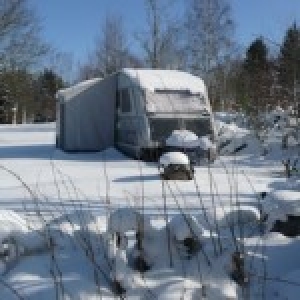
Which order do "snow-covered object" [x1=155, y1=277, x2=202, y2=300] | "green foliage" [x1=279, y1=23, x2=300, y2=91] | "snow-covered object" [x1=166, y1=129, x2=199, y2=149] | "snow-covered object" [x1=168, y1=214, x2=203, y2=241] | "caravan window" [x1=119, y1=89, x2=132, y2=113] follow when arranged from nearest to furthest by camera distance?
"snow-covered object" [x1=155, y1=277, x2=202, y2=300], "snow-covered object" [x1=168, y1=214, x2=203, y2=241], "green foliage" [x1=279, y1=23, x2=300, y2=91], "snow-covered object" [x1=166, y1=129, x2=199, y2=149], "caravan window" [x1=119, y1=89, x2=132, y2=113]

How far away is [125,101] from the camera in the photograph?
1515cm

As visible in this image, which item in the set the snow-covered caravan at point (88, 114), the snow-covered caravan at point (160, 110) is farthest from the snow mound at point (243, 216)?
the snow-covered caravan at point (88, 114)

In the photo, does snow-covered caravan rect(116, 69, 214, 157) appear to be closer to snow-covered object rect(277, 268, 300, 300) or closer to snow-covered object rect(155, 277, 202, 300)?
snow-covered object rect(277, 268, 300, 300)

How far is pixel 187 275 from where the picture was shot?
10.6ft

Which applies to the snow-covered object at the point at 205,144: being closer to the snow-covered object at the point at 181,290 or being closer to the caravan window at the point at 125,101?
the caravan window at the point at 125,101

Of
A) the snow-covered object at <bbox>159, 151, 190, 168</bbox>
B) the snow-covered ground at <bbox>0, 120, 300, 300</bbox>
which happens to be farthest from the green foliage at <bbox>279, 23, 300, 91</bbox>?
the snow-covered ground at <bbox>0, 120, 300, 300</bbox>

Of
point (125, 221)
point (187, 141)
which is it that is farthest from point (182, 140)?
point (125, 221)

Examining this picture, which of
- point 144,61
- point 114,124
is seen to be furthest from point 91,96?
point 144,61

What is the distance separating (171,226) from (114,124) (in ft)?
41.1

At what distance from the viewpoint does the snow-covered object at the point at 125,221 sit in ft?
11.7

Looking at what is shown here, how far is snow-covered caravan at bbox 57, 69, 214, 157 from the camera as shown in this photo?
45.3 feet

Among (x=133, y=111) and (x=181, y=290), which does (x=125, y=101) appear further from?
(x=181, y=290)

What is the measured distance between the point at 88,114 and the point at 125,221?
40.4ft

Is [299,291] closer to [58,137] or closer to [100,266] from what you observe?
[100,266]
